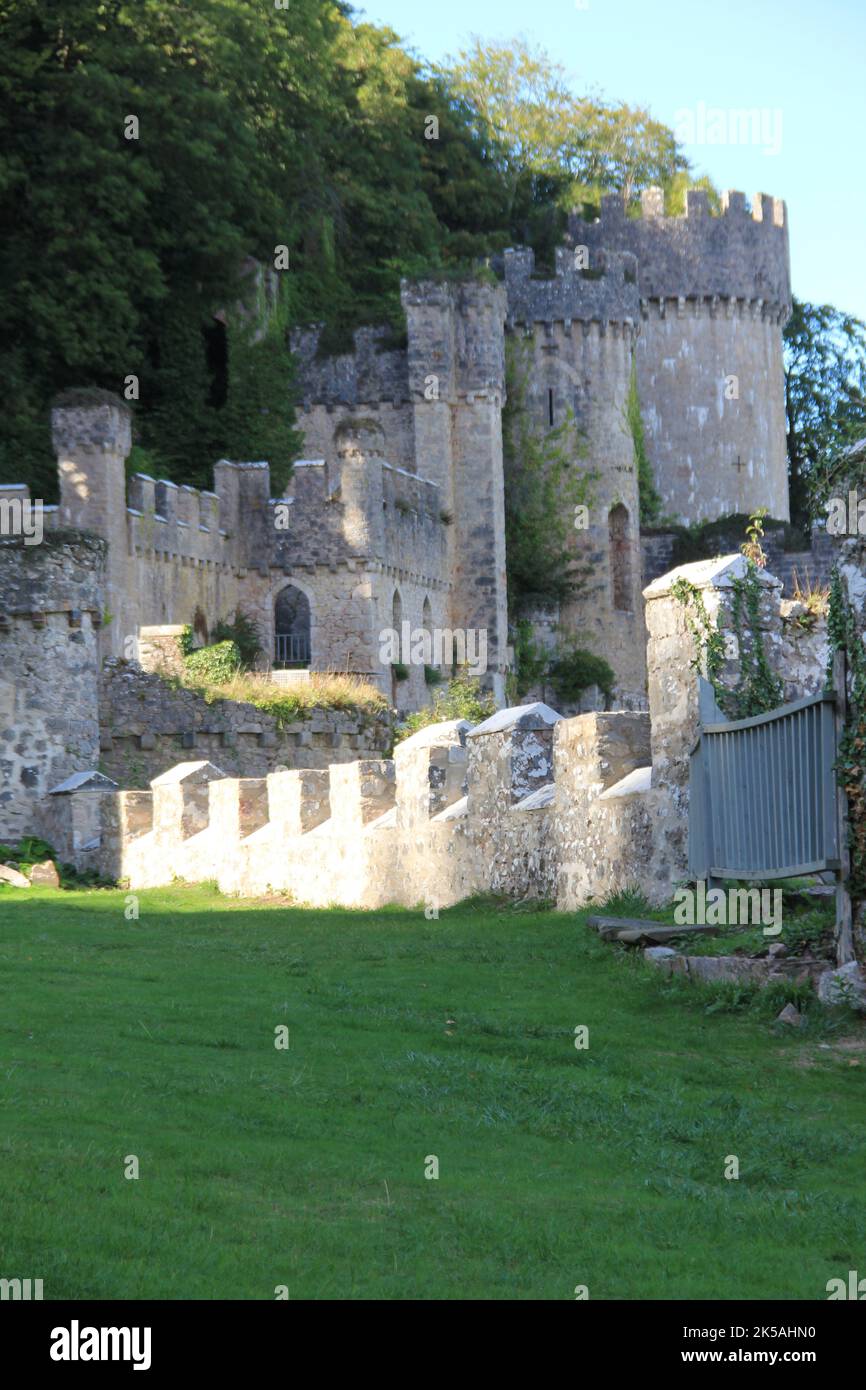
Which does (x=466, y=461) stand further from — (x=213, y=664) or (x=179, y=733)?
(x=179, y=733)

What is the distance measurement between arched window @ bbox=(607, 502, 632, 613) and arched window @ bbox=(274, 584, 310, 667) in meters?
13.9

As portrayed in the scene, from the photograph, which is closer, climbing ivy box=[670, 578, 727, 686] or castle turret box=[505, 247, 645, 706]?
climbing ivy box=[670, 578, 727, 686]

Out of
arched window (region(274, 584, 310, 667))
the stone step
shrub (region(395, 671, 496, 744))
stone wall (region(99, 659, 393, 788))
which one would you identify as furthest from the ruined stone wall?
arched window (region(274, 584, 310, 667))

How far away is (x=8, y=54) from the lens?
47250 mm

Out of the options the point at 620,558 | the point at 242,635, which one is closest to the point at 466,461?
the point at 620,558

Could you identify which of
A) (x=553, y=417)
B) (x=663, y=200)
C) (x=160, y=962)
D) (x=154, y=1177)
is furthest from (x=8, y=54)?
(x=154, y=1177)

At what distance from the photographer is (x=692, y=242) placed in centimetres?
6831

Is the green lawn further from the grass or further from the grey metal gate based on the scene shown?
the grass

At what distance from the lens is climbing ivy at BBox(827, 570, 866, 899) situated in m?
11.4

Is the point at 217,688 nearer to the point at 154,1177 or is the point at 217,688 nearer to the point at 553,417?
the point at 154,1177

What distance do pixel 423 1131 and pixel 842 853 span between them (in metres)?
3.85

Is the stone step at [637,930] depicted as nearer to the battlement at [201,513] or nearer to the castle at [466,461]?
the castle at [466,461]
